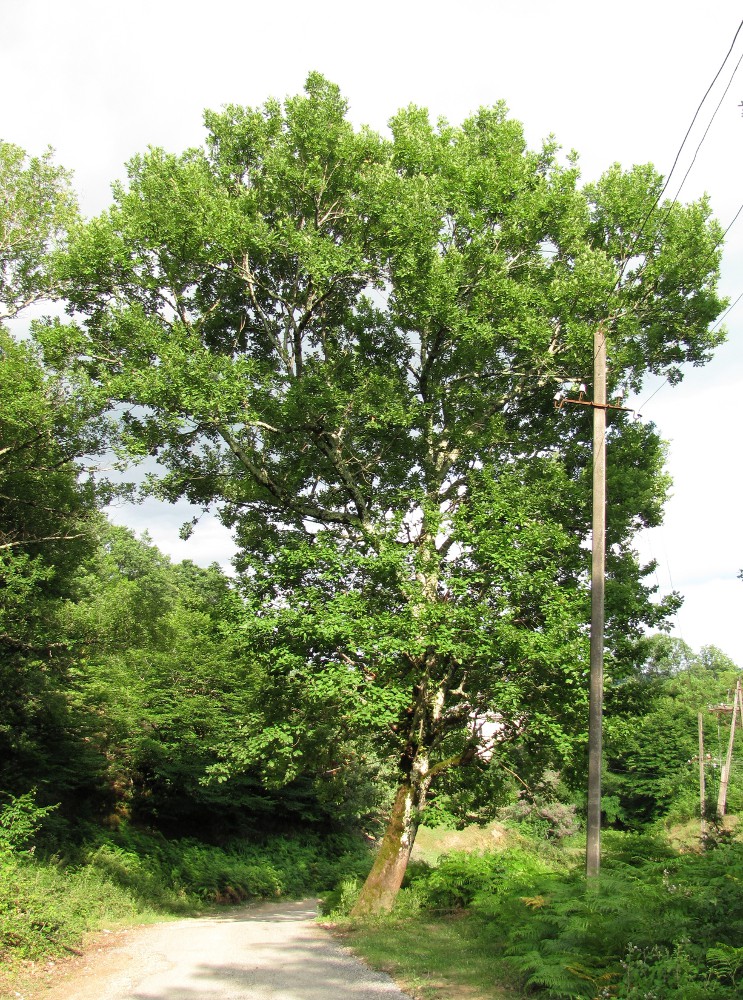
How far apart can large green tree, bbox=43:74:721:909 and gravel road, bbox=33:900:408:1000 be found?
2926 millimetres

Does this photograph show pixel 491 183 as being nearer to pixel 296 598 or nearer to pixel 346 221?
pixel 346 221

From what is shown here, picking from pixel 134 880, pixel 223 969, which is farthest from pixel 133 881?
pixel 223 969

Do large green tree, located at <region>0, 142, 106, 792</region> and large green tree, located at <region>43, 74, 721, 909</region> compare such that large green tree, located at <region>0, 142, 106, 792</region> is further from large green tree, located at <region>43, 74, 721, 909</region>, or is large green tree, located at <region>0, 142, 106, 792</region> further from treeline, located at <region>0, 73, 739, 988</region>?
large green tree, located at <region>43, 74, 721, 909</region>

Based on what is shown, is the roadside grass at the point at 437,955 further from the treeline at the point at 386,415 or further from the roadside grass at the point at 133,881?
→ the roadside grass at the point at 133,881

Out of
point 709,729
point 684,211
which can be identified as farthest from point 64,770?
point 709,729

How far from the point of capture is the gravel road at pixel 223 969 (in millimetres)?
7848

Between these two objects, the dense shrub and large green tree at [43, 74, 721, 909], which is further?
large green tree at [43, 74, 721, 909]

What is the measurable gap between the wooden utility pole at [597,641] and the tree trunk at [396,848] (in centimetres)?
406

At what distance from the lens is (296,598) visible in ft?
44.7

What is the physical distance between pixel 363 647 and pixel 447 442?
5.25 meters

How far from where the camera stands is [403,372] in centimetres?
1598

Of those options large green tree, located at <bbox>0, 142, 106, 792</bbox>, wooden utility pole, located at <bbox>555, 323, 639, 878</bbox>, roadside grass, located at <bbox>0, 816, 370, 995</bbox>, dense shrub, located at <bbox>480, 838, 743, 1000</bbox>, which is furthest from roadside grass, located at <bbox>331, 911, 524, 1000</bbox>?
large green tree, located at <bbox>0, 142, 106, 792</bbox>

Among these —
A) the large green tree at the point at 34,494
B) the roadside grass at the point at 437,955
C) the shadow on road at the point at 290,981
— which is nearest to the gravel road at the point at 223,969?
the shadow on road at the point at 290,981

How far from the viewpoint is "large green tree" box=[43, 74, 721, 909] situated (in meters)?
13.1
